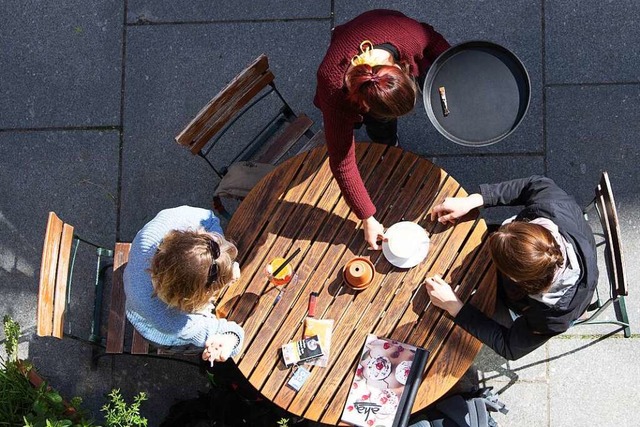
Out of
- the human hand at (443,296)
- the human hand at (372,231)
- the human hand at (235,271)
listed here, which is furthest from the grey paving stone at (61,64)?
the human hand at (443,296)

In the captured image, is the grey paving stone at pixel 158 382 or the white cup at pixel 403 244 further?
the grey paving stone at pixel 158 382

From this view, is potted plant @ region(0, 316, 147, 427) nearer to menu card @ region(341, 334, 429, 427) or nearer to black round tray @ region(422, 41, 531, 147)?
menu card @ region(341, 334, 429, 427)

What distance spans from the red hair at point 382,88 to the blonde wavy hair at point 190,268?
2.61 ft

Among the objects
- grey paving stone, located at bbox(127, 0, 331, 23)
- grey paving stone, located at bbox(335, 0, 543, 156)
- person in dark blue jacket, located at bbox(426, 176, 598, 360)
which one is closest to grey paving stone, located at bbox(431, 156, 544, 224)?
grey paving stone, located at bbox(335, 0, 543, 156)

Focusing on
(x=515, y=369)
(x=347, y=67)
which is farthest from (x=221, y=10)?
(x=515, y=369)

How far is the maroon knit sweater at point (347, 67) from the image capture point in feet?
8.92

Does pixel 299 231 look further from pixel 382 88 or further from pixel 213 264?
pixel 382 88

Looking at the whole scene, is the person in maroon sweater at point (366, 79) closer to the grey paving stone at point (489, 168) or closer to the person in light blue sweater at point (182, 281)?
the person in light blue sweater at point (182, 281)

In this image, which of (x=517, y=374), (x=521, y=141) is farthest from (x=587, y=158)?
(x=517, y=374)

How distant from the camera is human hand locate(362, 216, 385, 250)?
116 inches

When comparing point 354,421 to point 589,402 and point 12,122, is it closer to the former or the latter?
point 589,402

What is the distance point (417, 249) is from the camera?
9.66 feet

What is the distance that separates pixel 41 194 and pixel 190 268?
6.76ft

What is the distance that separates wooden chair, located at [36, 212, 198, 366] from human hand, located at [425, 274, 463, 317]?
4.34 feet
